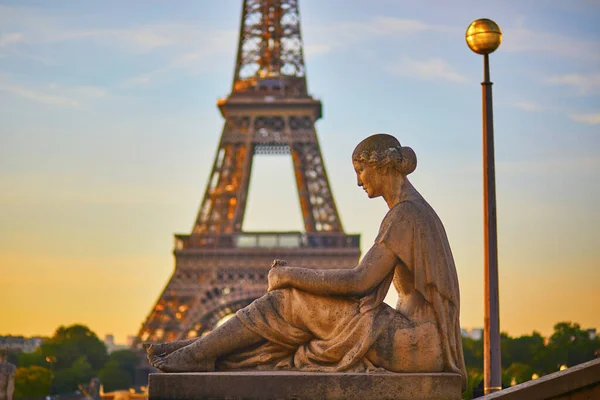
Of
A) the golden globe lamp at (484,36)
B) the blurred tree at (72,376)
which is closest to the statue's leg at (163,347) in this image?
the golden globe lamp at (484,36)

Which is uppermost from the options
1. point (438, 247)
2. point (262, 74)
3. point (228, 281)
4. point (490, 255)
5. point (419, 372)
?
point (262, 74)

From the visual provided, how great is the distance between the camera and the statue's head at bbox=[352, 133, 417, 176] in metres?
10.3

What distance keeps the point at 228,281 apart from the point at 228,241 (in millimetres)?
2086

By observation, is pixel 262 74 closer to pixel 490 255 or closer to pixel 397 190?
pixel 490 255

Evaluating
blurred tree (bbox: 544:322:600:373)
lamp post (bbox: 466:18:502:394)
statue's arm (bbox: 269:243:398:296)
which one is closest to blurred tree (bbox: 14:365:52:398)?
blurred tree (bbox: 544:322:600:373)

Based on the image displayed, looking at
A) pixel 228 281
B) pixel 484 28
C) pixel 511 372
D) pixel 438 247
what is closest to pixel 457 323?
pixel 438 247

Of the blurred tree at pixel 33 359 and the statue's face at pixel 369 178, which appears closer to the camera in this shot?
the statue's face at pixel 369 178

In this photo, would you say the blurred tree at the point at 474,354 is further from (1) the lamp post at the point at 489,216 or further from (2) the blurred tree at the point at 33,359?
(1) the lamp post at the point at 489,216

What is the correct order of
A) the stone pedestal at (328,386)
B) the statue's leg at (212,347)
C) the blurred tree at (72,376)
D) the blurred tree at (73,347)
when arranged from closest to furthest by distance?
the stone pedestal at (328,386) → the statue's leg at (212,347) → the blurred tree at (72,376) → the blurred tree at (73,347)

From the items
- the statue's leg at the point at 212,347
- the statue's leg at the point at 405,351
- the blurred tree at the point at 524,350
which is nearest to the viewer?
the statue's leg at the point at 405,351

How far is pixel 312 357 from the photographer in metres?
9.87

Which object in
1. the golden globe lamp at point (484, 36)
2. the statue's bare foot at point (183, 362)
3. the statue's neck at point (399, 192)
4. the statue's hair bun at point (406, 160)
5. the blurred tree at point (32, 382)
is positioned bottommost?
the statue's bare foot at point (183, 362)

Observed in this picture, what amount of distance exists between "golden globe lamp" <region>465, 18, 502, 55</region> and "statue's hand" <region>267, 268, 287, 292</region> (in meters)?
6.70

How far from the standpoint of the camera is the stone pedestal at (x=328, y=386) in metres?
9.45
